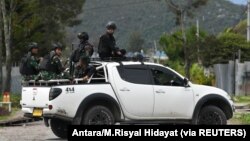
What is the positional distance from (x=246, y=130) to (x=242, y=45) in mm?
48222

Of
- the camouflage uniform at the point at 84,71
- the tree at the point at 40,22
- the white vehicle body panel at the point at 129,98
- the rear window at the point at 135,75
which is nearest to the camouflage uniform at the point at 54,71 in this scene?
the camouflage uniform at the point at 84,71

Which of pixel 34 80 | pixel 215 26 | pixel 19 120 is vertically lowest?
pixel 19 120

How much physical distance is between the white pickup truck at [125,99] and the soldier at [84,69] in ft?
0.44

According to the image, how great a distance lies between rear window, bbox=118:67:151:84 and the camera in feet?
47.8

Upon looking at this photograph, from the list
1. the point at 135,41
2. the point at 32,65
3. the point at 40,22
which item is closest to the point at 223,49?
the point at 40,22

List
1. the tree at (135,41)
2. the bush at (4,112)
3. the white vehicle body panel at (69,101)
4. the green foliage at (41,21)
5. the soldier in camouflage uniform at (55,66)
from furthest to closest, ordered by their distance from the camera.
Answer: the tree at (135,41)
the green foliage at (41,21)
the bush at (4,112)
the soldier in camouflage uniform at (55,66)
the white vehicle body panel at (69,101)

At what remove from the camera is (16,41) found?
4666 centimetres

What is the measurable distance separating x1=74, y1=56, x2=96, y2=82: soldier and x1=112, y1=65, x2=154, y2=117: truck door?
1.70ft

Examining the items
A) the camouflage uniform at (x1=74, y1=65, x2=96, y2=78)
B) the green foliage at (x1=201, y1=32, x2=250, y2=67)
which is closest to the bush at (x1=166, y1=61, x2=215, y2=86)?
the green foliage at (x1=201, y1=32, x2=250, y2=67)

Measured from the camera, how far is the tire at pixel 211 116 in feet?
49.2

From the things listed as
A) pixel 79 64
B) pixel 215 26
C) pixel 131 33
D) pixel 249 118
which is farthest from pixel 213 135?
pixel 215 26

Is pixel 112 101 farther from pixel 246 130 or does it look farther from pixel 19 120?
pixel 19 120

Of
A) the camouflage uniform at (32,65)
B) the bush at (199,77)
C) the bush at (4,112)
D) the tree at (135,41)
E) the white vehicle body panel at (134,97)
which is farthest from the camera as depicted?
the tree at (135,41)

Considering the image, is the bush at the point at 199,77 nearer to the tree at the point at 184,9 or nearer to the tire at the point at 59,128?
the tree at the point at 184,9
